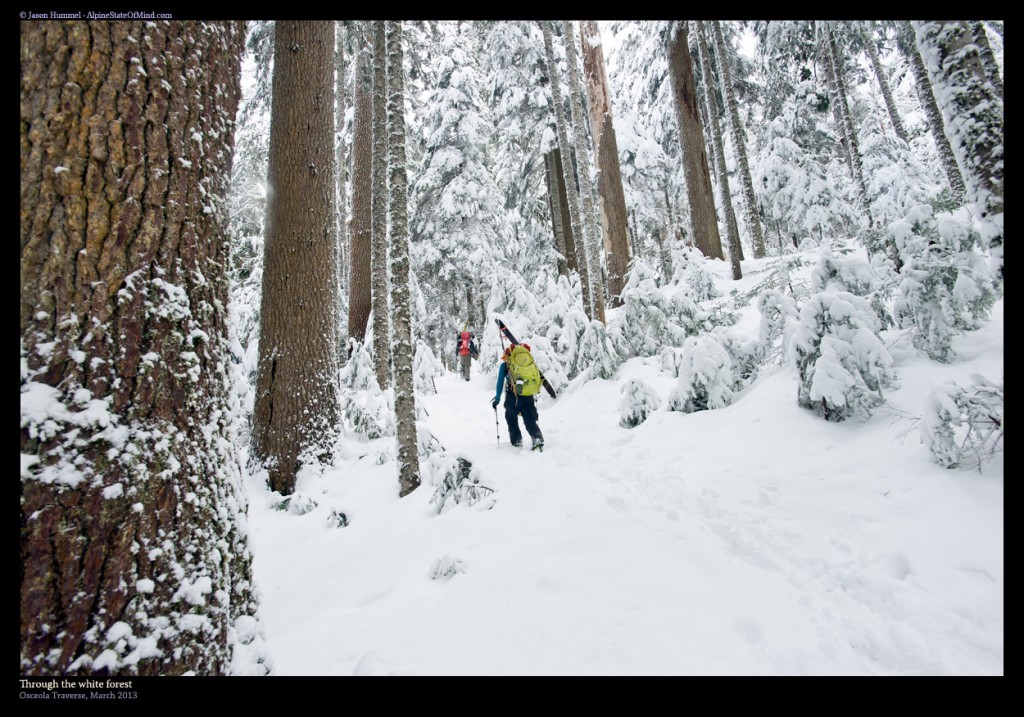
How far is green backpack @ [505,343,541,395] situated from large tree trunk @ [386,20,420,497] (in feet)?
6.48

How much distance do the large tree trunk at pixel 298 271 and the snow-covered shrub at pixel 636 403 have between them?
4118 millimetres

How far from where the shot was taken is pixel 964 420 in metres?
2.95

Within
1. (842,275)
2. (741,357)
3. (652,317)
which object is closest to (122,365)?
(842,275)

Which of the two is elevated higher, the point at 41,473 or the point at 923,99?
the point at 923,99

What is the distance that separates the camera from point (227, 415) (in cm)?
216

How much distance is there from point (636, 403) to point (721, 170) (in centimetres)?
994

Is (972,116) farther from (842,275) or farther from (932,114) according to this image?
(932,114)

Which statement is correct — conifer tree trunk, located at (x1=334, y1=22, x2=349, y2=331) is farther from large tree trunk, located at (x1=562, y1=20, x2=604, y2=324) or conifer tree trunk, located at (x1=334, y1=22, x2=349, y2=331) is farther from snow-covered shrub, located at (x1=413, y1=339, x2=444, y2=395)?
large tree trunk, located at (x1=562, y1=20, x2=604, y2=324)

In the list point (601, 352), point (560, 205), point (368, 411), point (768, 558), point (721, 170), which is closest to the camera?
point (768, 558)

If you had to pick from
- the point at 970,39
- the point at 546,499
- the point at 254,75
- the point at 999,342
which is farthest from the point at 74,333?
the point at 254,75

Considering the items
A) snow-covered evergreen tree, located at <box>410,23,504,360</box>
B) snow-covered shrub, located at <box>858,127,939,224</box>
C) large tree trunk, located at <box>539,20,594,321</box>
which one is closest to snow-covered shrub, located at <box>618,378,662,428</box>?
large tree trunk, located at <box>539,20,594,321</box>
